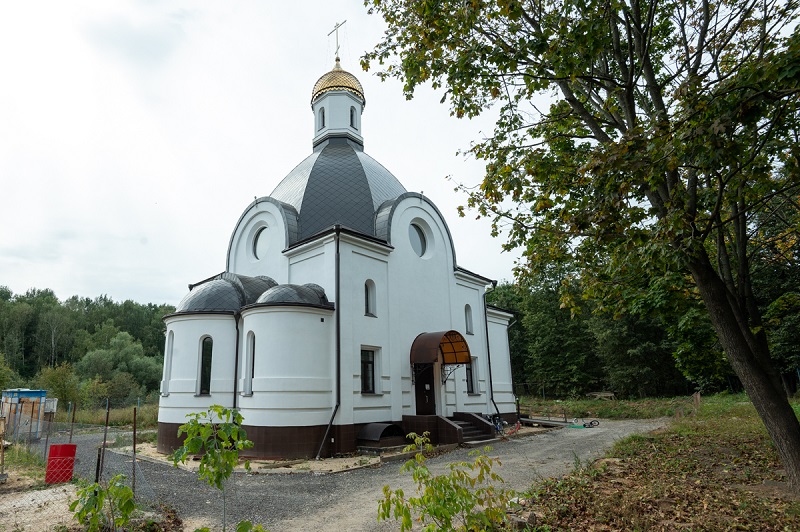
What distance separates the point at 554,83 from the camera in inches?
335

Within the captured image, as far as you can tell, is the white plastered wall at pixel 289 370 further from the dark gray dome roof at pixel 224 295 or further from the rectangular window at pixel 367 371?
the dark gray dome roof at pixel 224 295

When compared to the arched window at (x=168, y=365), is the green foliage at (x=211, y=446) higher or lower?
lower

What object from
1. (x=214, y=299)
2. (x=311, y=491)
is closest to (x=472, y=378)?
(x=214, y=299)

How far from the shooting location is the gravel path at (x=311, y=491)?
7008mm

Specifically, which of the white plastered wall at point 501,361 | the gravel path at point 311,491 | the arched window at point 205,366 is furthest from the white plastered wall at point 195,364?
the white plastered wall at point 501,361

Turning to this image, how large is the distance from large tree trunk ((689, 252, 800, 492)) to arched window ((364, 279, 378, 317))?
10.1 meters

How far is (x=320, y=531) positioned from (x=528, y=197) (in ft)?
20.5

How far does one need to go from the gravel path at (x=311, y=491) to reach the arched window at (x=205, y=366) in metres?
2.90

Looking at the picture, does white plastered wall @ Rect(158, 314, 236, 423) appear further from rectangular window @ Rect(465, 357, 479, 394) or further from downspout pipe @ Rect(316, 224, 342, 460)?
rectangular window @ Rect(465, 357, 479, 394)

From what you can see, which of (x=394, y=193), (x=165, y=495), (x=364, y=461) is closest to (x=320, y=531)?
(x=165, y=495)

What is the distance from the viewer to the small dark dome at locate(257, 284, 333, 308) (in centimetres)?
1363

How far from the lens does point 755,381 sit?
6.72 metres

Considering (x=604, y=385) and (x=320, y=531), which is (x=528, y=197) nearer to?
(x=320, y=531)

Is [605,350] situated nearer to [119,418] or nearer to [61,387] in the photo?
[119,418]
